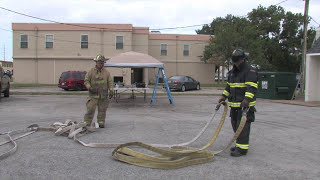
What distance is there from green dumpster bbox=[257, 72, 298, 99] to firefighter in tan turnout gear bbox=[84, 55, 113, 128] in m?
12.0

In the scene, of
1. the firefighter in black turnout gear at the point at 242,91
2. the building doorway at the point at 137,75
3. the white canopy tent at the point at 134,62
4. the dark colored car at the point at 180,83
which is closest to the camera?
the firefighter in black turnout gear at the point at 242,91

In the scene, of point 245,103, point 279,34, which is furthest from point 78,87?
point 279,34

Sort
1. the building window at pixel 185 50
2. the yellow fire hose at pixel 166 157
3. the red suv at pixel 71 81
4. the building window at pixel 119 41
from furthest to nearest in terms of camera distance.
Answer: the building window at pixel 185 50
the building window at pixel 119 41
the red suv at pixel 71 81
the yellow fire hose at pixel 166 157

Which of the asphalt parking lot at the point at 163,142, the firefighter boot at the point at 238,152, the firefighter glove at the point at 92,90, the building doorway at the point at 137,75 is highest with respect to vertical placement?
the building doorway at the point at 137,75

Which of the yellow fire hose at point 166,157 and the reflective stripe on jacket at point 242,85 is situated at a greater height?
the reflective stripe on jacket at point 242,85

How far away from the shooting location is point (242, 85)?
518 centimetres

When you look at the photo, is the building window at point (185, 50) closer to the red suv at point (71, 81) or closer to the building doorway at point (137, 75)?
the building doorway at point (137, 75)

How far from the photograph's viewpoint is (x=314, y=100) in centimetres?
1545

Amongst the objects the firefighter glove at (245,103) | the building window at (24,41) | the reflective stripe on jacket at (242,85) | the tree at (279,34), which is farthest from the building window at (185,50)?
the firefighter glove at (245,103)

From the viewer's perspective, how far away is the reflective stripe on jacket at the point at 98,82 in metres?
7.48

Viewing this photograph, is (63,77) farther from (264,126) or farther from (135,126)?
(264,126)

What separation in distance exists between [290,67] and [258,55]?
1190 cm

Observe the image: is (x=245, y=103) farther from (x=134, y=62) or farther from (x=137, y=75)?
(x=137, y=75)

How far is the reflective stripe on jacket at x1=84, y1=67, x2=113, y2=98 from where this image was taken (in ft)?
24.5
